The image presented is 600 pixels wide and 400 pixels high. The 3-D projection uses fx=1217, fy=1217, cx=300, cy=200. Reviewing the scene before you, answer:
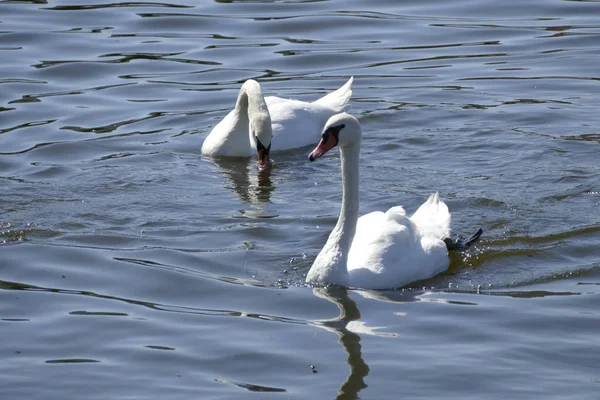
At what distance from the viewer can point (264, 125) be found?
12.4 metres

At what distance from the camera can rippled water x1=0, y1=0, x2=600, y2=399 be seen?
282 inches

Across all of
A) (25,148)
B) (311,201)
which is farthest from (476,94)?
(25,148)

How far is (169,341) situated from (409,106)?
7.07m

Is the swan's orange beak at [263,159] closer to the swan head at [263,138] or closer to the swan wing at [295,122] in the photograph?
the swan head at [263,138]

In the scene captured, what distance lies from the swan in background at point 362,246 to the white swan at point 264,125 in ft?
11.6

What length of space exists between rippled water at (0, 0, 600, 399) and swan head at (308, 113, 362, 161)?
100cm

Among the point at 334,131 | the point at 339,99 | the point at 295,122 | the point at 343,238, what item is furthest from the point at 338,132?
the point at 339,99

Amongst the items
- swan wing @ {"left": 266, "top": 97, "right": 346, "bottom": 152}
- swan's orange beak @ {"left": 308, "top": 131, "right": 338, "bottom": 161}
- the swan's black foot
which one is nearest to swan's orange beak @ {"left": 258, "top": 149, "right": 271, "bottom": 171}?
swan wing @ {"left": 266, "top": 97, "right": 346, "bottom": 152}

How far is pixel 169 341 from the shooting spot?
750 cm

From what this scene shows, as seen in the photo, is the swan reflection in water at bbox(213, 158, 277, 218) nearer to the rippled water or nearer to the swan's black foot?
the rippled water

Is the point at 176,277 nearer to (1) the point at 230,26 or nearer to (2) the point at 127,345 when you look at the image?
(2) the point at 127,345

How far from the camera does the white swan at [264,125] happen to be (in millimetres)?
12516

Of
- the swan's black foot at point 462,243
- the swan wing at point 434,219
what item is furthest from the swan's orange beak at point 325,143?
the swan's black foot at point 462,243

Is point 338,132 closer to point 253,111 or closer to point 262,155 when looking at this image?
point 262,155
